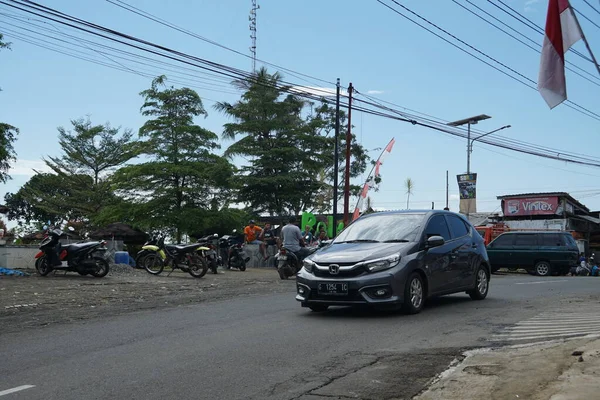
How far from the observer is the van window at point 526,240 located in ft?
92.8

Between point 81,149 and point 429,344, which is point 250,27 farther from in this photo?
point 429,344

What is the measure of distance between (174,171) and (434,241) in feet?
89.5

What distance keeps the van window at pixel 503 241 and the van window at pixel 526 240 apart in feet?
0.89

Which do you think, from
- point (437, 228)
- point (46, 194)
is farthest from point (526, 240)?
point (46, 194)

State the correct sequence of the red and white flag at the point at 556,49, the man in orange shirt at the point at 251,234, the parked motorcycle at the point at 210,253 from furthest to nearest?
the man in orange shirt at the point at 251,234, the parked motorcycle at the point at 210,253, the red and white flag at the point at 556,49

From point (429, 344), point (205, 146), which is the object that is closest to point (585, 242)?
point (205, 146)

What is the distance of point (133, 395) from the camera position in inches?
214

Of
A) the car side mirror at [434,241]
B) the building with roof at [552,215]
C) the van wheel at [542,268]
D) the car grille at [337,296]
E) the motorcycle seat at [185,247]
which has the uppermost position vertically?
the building with roof at [552,215]

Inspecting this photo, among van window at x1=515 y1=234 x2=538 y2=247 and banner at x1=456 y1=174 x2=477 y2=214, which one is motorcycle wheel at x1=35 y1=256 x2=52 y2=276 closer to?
van window at x1=515 y1=234 x2=538 y2=247

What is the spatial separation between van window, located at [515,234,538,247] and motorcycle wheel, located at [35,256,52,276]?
19.8m

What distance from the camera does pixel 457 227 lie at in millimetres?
11906

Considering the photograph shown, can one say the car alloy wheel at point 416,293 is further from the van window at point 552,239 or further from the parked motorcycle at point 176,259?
the van window at point 552,239

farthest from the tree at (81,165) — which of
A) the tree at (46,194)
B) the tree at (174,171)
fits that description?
the tree at (174,171)

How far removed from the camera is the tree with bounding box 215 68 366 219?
4288cm
